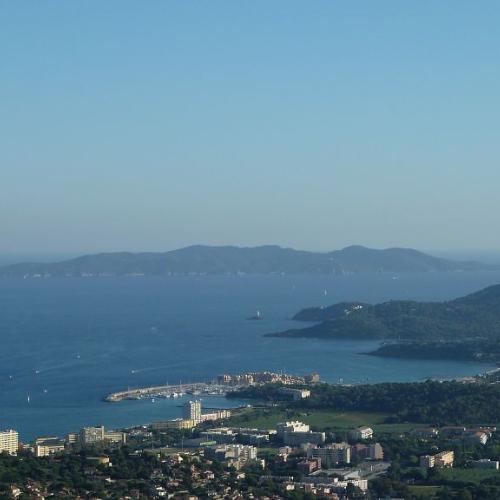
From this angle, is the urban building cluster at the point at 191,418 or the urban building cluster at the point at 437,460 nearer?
the urban building cluster at the point at 437,460

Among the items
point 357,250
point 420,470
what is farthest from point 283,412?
point 357,250

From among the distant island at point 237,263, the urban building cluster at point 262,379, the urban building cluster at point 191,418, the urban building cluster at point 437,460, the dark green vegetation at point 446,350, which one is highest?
the distant island at point 237,263

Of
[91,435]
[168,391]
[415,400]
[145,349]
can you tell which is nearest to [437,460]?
[91,435]

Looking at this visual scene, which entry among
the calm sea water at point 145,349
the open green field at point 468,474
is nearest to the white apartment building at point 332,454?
the open green field at point 468,474

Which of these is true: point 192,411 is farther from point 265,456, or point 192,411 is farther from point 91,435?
point 265,456

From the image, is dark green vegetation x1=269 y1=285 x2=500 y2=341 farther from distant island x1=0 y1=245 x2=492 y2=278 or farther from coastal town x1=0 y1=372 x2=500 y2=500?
distant island x1=0 y1=245 x2=492 y2=278

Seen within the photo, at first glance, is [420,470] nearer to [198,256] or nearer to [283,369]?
[283,369]

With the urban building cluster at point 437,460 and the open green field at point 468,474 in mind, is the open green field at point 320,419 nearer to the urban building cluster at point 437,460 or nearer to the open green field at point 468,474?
the urban building cluster at point 437,460
